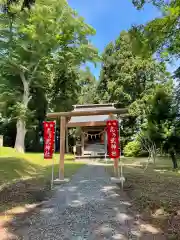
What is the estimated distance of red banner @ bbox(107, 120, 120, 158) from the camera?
7.86 metres

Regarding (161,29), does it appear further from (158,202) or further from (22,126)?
(22,126)

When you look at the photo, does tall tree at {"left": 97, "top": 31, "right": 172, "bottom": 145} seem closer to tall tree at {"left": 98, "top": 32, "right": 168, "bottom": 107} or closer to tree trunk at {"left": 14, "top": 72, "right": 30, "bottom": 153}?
tall tree at {"left": 98, "top": 32, "right": 168, "bottom": 107}

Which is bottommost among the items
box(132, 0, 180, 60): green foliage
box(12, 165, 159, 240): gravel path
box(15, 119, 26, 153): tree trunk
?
box(12, 165, 159, 240): gravel path

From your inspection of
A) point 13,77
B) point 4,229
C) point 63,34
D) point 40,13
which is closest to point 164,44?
point 4,229

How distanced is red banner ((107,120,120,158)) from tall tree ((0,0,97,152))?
42.3 ft

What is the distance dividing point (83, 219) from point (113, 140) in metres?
3.78

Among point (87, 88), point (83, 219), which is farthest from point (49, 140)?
point (87, 88)

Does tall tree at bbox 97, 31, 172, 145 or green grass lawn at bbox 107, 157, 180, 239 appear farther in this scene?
tall tree at bbox 97, 31, 172, 145

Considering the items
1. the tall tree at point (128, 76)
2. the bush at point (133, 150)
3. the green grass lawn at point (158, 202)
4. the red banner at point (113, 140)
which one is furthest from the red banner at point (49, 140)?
the tall tree at point (128, 76)

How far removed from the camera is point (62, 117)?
8.62 metres

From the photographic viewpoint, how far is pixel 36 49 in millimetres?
20047

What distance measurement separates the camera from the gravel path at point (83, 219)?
12.4ft

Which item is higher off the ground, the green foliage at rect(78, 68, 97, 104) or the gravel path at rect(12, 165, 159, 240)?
the green foliage at rect(78, 68, 97, 104)

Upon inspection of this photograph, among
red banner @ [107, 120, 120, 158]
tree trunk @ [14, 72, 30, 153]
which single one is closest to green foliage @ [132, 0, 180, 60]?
red banner @ [107, 120, 120, 158]
